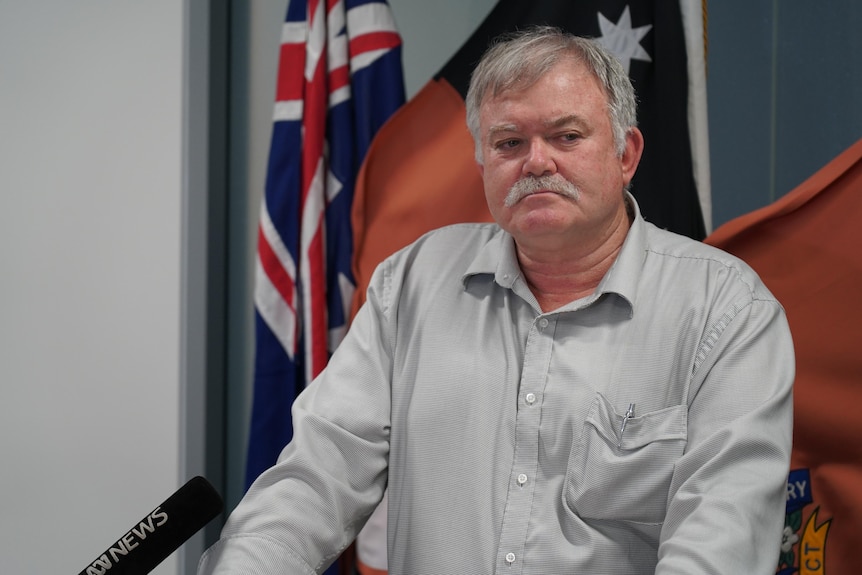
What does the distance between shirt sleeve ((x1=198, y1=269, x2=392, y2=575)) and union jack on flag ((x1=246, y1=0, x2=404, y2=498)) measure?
0.63m

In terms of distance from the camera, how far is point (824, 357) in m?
1.50

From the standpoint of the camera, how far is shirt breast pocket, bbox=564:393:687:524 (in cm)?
117

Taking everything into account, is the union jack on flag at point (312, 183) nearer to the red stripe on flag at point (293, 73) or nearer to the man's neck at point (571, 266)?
the red stripe on flag at point (293, 73)

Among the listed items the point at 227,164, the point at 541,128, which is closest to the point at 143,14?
the point at 227,164

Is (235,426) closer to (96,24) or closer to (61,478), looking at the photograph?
(61,478)

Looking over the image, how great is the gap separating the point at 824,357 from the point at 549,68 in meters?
0.73

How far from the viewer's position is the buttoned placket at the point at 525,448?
122 cm

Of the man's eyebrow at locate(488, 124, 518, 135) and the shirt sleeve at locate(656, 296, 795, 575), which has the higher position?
the man's eyebrow at locate(488, 124, 518, 135)

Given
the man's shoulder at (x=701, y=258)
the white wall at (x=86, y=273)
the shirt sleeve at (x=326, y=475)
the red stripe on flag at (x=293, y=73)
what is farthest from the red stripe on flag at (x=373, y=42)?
the man's shoulder at (x=701, y=258)

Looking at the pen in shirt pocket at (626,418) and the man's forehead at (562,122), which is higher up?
the man's forehead at (562,122)

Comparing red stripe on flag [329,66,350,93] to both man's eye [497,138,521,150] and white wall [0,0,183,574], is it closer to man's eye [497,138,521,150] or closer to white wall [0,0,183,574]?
white wall [0,0,183,574]

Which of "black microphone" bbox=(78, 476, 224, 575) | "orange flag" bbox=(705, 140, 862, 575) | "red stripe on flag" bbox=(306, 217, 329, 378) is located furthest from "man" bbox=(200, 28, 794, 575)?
"red stripe on flag" bbox=(306, 217, 329, 378)

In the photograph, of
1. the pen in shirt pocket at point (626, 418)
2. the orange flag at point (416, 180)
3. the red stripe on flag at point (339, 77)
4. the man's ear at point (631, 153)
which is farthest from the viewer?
the red stripe on flag at point (339, 77)

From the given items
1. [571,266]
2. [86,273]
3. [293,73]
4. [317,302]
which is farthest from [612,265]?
[86,273]
